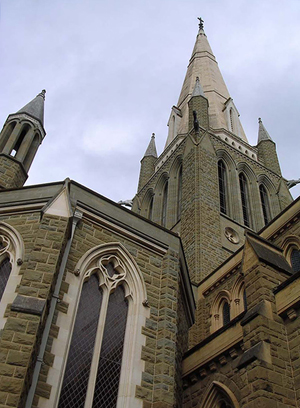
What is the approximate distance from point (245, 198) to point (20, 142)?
1674 cm

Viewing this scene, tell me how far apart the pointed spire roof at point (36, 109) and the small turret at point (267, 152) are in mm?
19428

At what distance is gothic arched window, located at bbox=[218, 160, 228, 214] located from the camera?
27.2 metres

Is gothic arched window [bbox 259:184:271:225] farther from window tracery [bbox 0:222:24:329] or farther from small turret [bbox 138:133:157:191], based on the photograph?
window tracery [bbox 0:222:24:329]

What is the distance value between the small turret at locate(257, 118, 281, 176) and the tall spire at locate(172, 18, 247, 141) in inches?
61.6

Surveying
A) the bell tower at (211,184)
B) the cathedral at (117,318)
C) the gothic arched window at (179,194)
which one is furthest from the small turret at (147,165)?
the cathedral at (117,318)

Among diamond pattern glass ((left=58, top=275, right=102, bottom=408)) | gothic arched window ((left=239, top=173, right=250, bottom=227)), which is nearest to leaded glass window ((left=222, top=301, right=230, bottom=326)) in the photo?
diamond pattern glass ((left=58, top=275, right=102, bottom=408))

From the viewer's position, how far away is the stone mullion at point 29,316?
22.9 feet

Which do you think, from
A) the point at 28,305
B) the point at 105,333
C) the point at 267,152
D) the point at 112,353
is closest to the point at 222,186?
the point at 267,152

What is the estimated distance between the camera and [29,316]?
768 centimetres

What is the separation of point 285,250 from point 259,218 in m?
12.5

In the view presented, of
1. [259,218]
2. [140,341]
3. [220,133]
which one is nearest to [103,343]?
[140,341]

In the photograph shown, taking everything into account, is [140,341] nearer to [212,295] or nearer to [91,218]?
[91,218]

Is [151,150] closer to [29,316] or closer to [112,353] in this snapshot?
[112,353]

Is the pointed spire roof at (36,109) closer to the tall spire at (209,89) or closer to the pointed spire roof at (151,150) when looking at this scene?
the tall spire at (209,89)
